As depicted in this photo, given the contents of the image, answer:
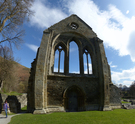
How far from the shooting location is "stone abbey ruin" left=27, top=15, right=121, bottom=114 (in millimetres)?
9375

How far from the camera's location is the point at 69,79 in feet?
35.1

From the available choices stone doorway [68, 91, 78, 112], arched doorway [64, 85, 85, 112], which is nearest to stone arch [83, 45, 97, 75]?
arched doorway [64, 85, 85, 112]

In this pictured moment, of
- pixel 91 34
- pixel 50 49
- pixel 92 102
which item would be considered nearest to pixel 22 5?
pixel 50 49

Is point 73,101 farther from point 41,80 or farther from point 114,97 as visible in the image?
point 114,97

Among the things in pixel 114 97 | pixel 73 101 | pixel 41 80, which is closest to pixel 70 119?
pixel 41 80

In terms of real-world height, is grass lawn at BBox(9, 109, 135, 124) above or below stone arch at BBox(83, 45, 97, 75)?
below

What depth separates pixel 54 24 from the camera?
39.8 feet

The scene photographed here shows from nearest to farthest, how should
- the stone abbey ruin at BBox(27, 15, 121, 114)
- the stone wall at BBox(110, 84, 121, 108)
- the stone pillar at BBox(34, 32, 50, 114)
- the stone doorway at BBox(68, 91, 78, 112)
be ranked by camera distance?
1. the stone pillar at BBox(34, 32, 50, 114)
2. the stone abbey ruin at BBox(27, 15, 121, 114)
3. the stone doorway at BBox(68, 91, 78, 112)
4. the stone wall at BBox(110, 84, 121, 108)

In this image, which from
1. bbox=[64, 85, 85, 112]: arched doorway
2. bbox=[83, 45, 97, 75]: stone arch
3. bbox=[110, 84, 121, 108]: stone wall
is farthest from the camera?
bbox=[83, 45, 97, 75]: stone arch

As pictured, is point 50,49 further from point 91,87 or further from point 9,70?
point 9,70

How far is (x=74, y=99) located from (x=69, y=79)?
225 cm

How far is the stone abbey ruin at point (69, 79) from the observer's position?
369 inches

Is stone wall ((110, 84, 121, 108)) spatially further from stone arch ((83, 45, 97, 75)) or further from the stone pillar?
the stone pillar

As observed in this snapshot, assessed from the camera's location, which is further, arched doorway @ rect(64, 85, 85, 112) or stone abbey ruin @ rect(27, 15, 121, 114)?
arched doorway @ rect(64, 85, 85, 112)
